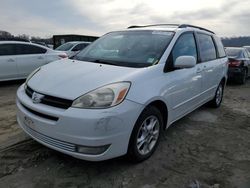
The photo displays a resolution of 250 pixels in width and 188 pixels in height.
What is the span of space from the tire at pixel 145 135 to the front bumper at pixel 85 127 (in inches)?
4.8

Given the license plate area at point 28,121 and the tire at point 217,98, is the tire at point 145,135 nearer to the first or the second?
the license plate area at point 28,121

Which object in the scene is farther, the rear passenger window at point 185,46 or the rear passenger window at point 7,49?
the rear passenger window at point 7,49

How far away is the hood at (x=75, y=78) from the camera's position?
9.57 ft

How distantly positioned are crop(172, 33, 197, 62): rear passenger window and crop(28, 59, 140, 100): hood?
3.14 feet

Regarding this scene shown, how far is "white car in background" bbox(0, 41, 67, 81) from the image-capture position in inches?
322

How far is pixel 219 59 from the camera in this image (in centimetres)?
588

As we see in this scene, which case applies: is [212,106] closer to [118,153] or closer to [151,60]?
[151,60]

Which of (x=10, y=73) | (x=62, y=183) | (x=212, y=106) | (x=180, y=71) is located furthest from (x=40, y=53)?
(x=62, y=183)

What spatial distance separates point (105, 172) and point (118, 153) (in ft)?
1.21

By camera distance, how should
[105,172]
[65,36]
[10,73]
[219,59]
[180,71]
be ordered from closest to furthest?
[105,172], [180,71], [219,59], [10,73], [65,36]

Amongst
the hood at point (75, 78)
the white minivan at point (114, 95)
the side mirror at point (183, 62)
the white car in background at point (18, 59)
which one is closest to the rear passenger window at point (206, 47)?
the white minivan at point (114, 95)

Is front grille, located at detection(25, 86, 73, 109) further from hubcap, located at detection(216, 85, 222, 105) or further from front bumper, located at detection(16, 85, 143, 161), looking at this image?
hubcap, located at detection(216, 85, 222, 105)

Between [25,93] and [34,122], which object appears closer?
[34,122]

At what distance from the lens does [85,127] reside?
267 centimetres
